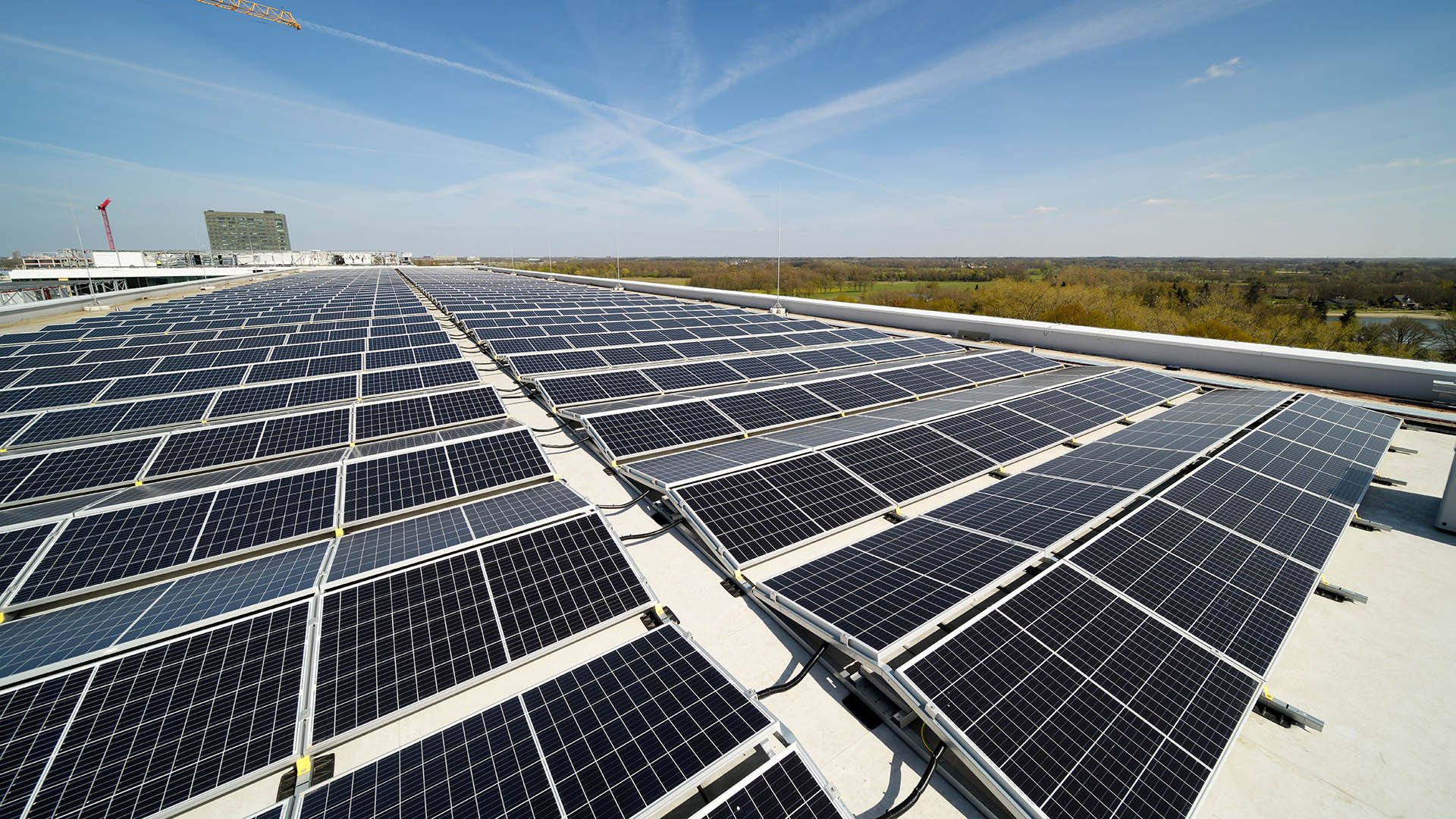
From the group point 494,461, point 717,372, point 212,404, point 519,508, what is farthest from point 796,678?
point 212,404

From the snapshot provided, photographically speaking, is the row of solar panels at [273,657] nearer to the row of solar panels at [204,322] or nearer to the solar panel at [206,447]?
the solar panel at [206,447]

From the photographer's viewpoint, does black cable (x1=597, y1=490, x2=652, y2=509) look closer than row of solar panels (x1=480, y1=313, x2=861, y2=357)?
Yes

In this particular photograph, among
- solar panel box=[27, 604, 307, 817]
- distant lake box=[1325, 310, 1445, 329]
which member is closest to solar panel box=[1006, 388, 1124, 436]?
solar panel box=[27, 604, 307, 817]

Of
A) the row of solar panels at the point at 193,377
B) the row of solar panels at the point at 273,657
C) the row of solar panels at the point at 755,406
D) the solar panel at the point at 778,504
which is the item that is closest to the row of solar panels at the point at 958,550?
the solar panel at the point at 778,504

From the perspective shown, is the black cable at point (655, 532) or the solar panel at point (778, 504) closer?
the solar panel at point (778, 504)

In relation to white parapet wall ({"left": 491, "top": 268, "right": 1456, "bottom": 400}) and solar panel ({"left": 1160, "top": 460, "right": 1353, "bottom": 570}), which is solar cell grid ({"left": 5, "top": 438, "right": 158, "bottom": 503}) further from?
white parapet wall ({"left": 491, "top": 268, "right": 1456, "bottom": 400})

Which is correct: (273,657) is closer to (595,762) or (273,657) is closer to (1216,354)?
(595,762)
